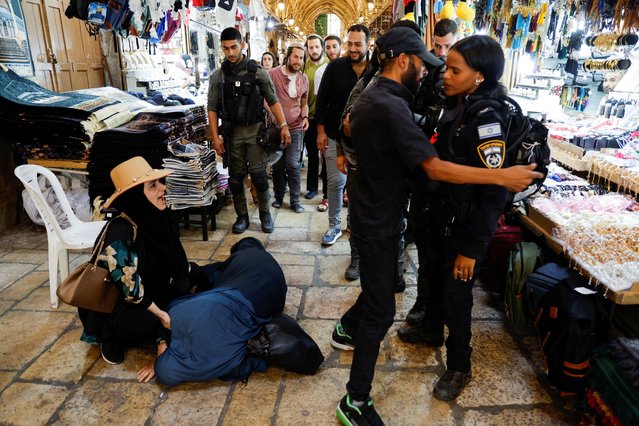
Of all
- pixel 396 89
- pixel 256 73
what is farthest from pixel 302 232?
pixel 396 89

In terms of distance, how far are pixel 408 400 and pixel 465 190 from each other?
45.4 inches

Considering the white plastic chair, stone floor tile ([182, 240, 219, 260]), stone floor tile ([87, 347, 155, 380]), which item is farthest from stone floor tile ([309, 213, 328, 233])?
stone floor tile ([87, 347, 155, 380])

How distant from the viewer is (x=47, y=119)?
3881mm

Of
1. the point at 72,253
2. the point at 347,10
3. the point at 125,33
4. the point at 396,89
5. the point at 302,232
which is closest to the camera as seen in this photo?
the point at 396,89

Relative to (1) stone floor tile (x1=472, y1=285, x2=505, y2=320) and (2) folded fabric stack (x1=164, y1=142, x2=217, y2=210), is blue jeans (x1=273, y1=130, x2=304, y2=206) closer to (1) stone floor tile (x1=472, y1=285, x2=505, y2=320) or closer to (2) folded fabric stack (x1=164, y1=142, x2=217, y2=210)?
(2) folded fabric stack (x1=164, y1=142, x2=217, y2=210)

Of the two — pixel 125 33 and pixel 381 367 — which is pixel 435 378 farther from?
pixel 125 33

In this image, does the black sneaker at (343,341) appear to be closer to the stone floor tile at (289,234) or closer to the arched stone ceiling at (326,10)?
the stone floor tile at (289,234)

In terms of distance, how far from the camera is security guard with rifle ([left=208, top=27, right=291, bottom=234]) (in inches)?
162

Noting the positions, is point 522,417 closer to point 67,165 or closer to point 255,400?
point 255,400

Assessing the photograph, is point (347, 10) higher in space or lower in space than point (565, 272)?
higher

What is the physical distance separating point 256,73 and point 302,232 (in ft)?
5.48

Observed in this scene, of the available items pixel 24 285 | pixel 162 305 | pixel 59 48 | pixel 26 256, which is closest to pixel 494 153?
pixel 162 305

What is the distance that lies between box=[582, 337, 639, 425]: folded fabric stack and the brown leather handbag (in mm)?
2387

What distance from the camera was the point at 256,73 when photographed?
164 inches
